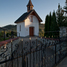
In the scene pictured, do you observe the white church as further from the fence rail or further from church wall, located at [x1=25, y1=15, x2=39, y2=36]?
the fence rail

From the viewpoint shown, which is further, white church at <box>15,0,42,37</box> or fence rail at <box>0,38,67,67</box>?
white church at <box>15,0,42,37</box>

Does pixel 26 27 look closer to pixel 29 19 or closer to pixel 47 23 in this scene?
pixel 29 19

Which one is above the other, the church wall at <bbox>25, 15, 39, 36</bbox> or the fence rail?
the church wall at <bbox>25, 15, 39, 36</bbox>

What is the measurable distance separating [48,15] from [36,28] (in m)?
3.98

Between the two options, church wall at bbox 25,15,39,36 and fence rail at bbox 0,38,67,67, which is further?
church wall at bbox 25,15,39,36

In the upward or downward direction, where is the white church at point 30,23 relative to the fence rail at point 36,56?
upward

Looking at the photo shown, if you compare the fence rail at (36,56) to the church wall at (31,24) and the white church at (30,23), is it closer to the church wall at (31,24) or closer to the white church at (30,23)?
the church wall at (31,24)

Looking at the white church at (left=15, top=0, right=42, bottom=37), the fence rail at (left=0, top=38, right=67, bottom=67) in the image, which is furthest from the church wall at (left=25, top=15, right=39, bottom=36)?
the fence rail at (left=0, top=38, right=67, bottom=67)

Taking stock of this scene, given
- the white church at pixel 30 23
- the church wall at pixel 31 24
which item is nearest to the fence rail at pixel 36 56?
the church wall at pixel 31 24

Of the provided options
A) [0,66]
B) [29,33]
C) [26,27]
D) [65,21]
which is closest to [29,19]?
[26,27]

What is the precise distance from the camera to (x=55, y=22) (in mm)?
12047

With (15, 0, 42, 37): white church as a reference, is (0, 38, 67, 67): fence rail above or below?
below

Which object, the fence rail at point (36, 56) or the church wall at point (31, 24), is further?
the church wall at point (31, 24)

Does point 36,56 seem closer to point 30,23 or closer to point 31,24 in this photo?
point 30,23
